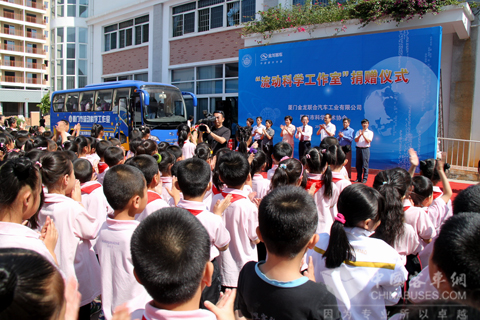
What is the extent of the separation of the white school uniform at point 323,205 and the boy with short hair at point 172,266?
2.04 meters

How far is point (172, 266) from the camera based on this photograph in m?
1.14

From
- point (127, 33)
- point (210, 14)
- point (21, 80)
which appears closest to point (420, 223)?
point (210, 14)

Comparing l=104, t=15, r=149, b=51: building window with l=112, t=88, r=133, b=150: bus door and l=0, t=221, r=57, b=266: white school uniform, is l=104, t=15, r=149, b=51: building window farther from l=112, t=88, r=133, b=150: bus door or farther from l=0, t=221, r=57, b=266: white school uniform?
l=0, t=221, r=57, b=266: white school uniform

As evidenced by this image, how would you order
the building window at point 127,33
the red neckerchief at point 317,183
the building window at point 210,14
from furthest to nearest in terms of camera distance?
the building window at point 127,33
the building window at point 210,14
the red neckerchief at point 317,183

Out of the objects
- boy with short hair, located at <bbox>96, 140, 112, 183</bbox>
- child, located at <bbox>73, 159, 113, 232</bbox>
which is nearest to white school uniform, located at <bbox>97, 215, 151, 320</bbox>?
child, located at <bbox>73, 159, 113, 232</bbox>

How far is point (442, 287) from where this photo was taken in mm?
1197

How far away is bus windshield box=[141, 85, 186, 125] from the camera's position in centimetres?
1055

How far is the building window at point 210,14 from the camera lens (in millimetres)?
13671

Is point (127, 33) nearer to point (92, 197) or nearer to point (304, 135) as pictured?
point (304, 135)

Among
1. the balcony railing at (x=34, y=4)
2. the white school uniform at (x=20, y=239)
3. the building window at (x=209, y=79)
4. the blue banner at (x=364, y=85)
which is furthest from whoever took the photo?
the balcony railing at (x=34, y=4)

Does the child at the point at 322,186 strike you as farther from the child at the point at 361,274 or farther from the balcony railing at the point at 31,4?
the balcony railing at the point at 31,4

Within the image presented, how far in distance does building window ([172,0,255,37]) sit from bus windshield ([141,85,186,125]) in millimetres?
4331

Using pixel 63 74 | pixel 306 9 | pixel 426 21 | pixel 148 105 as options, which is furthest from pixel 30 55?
pixel 426 21

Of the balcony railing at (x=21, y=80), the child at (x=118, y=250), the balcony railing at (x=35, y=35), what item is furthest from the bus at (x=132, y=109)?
the balcony railing at (x=35, y=35)
